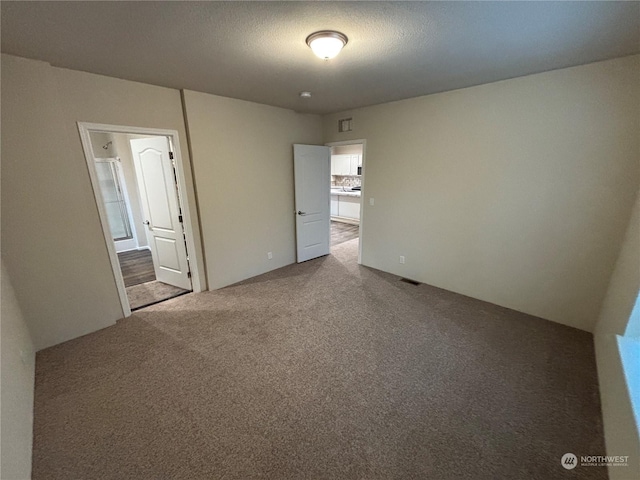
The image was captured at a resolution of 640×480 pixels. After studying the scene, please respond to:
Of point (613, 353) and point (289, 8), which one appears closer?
point (289, 8)

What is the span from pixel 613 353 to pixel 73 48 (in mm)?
4510

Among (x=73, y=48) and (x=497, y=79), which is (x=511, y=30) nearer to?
(x=497, y=79)

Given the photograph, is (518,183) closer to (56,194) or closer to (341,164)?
(56,194)

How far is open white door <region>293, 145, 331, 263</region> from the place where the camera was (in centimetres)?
443

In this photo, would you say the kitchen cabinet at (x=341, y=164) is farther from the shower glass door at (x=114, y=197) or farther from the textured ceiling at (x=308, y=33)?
the shower glass door at (x=114, y=197)

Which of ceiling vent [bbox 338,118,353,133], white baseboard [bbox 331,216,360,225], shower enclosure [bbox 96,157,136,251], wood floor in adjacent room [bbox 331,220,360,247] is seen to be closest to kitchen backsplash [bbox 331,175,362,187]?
white baseboard [bbox 331,216,360,225]

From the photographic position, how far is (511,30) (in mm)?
1734

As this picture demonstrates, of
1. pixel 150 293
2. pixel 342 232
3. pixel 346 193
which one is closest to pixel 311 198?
pixel 342 232

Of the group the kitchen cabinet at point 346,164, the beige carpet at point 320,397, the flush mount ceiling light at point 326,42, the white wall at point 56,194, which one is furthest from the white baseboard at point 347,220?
the flush mount ceiling light at point 326,42

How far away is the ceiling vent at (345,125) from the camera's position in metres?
4.25

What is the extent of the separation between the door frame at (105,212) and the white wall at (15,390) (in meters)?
0.77

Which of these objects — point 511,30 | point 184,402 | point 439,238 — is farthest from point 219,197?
point 511,30

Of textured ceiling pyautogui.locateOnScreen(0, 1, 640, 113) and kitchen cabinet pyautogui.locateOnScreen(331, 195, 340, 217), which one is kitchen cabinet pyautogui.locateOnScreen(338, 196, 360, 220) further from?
textured ceiling pyautogui.locateOnScreen(0, 1, 640, 113)

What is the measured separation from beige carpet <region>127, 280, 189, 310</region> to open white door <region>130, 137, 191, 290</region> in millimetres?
102
